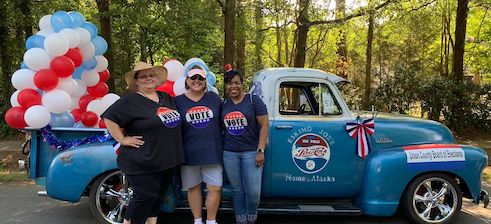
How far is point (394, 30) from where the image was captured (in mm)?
26375

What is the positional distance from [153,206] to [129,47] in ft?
41.6

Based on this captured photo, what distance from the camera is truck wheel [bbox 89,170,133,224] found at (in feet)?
17.1

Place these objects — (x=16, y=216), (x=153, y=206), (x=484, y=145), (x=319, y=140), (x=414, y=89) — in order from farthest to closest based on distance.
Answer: (x=414, y=89) → (x=484, y=145) → (x=16, y=216) → (x=319, y=140) → (x=153, y=206)

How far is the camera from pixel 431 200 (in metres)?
5.36

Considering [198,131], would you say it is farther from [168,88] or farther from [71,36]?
[71,36]

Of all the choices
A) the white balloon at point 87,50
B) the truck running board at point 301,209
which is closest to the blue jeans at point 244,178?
the truck running board at point 301,209

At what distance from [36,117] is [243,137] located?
2358 millimetres

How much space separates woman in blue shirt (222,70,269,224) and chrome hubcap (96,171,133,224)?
130 centimetres

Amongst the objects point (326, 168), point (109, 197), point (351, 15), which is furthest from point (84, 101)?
point (351, 15)

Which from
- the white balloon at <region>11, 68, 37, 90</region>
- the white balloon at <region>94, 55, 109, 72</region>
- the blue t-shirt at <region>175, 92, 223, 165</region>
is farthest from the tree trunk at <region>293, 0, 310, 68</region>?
the blue t-shirt at <region>175, 92, 223, 165</region>

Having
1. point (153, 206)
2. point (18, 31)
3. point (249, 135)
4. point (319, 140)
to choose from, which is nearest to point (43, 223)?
point (153, 206)

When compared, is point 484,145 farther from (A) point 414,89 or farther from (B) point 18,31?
(B) point 18,31

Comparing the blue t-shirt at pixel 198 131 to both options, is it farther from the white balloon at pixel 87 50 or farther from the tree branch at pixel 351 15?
the tree branch at pixel 351 15

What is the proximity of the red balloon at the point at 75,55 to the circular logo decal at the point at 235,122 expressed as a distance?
2376mm
